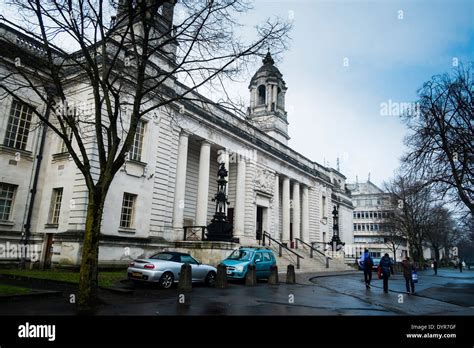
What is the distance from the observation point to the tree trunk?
820cm

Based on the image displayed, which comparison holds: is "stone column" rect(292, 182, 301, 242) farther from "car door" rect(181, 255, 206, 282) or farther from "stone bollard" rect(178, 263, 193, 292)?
"stone bollard" rect(178, 263, 193, 292)

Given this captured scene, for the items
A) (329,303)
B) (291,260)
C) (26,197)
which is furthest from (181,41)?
(291,260)

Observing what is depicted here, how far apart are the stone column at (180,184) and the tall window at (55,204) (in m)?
7.07

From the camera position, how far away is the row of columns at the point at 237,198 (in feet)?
77.8

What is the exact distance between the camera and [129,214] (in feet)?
65.6

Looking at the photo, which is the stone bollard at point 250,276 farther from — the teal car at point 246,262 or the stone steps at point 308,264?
the stone steps at point 308,264

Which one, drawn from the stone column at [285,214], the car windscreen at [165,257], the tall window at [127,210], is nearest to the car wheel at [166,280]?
the car windscreen at [165,257]

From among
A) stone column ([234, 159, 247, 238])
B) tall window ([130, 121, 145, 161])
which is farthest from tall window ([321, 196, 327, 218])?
tall window ([130, 121, 145, 161])

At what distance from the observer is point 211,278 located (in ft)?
47.4

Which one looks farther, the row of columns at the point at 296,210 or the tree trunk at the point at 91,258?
the row of columns at the point at 296,210

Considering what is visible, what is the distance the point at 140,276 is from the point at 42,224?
33.1 feet

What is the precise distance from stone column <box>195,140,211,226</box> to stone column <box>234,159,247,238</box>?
410cm

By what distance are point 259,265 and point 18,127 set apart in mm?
15383
